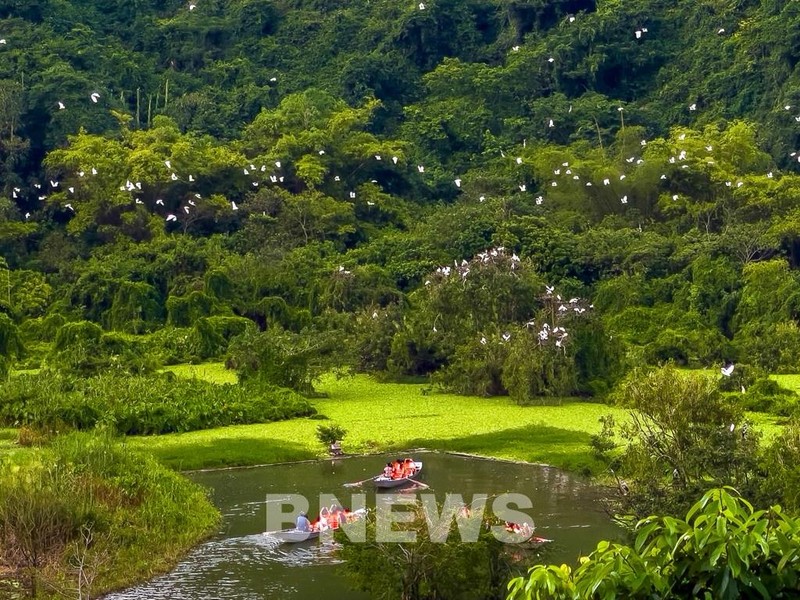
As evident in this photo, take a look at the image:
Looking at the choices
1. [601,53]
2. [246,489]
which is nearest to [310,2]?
[601,53]

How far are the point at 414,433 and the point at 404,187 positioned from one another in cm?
2743

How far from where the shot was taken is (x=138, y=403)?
84.1 feet

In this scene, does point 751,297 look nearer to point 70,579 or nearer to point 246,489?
point 246,489

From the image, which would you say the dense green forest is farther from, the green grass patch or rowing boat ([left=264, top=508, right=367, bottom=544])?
rowing boat ([left=264, top=508, right=367, bottom=544])

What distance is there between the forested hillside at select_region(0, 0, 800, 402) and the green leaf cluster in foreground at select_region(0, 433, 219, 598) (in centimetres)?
1086

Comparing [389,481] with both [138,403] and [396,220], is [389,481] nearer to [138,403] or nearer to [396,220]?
[138,403]

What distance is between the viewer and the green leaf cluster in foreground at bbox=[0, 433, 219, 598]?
14.8m

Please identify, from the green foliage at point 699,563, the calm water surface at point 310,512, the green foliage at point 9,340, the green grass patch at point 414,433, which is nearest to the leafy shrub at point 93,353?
the green foliage at point 9,340

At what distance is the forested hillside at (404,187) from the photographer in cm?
3269

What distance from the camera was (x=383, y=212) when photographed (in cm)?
4916

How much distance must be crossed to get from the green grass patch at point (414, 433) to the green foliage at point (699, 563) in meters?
15.9

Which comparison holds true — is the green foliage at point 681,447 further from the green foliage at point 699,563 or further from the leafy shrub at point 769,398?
the green foliage at point 699,563

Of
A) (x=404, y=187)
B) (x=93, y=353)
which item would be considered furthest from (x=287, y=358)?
(x=404, y=187)

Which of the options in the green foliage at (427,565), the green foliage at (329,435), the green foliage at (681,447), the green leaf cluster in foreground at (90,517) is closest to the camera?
the green foliage at (427,565)
